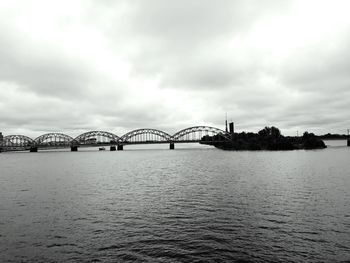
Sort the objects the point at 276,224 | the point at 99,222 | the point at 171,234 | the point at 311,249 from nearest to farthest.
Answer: the point at 311,249, the point at 171,234, the point at 276,224, the point at 99,222

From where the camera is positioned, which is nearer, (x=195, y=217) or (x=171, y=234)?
(x=171, y=234)

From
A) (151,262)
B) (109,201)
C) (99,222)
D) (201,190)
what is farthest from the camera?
(201,190)

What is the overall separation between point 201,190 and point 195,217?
14139mm

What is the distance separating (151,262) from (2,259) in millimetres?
9938

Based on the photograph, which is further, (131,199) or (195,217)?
(131,199)

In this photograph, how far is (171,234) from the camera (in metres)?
21.2

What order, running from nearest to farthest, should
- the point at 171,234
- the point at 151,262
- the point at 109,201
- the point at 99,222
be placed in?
1. the point at 151,262
2. the point at 171,234
3. the point at 99,222
4. the point at 109,201

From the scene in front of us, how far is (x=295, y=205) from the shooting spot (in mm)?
29219

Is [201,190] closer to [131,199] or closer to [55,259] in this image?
[131,199]

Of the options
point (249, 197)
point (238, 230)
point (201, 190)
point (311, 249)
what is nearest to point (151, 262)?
point (238, 230)

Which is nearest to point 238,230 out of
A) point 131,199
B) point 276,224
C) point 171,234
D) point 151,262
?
point 276,224

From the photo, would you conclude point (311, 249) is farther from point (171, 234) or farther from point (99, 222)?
point (99, 222)

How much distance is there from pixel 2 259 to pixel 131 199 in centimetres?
1857

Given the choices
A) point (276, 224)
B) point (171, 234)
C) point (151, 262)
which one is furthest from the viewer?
point (276, 224)
